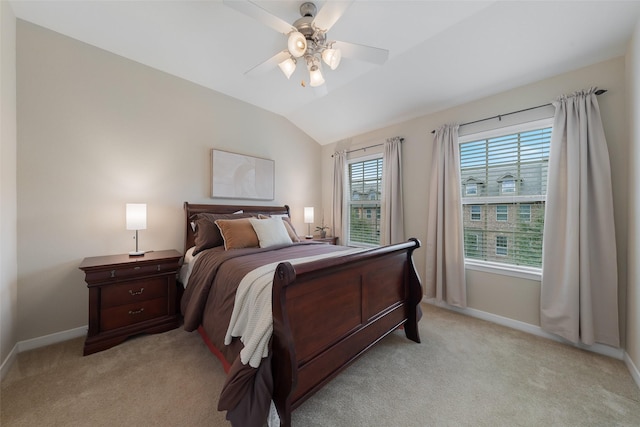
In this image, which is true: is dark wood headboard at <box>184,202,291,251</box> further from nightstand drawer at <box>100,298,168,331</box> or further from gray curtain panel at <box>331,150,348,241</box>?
gray curtain panel at <box>331,150,348,241</box>

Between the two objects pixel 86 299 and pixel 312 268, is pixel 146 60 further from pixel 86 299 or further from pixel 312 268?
pixel 312 268

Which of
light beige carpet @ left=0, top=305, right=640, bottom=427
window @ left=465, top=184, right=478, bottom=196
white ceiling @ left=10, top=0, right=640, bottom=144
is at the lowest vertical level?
light beige carpet @ left=0, top=305, right=640, bottom=427

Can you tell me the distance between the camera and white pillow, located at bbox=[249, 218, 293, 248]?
2.52 metres

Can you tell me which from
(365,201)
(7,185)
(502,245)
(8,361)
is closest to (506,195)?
(502,245)

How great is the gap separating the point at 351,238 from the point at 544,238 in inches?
99.0

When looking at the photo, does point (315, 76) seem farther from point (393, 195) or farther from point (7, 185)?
point (7, 185)

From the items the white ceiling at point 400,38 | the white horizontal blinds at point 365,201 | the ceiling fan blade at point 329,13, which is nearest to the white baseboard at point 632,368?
the white ceiling at point 400,38

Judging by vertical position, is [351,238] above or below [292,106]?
below

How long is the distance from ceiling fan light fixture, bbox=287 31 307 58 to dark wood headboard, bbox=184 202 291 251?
2013 mm

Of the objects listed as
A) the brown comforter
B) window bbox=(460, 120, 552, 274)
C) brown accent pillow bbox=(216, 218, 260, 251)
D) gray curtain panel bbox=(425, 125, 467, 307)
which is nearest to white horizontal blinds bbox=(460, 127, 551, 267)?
window bbox=(460, 120, 552, 274)

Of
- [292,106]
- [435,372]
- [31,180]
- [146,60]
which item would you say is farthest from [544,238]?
[31,180]

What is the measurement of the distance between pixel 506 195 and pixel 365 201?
1.89m

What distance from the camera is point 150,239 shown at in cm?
268

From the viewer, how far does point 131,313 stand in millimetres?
2158
